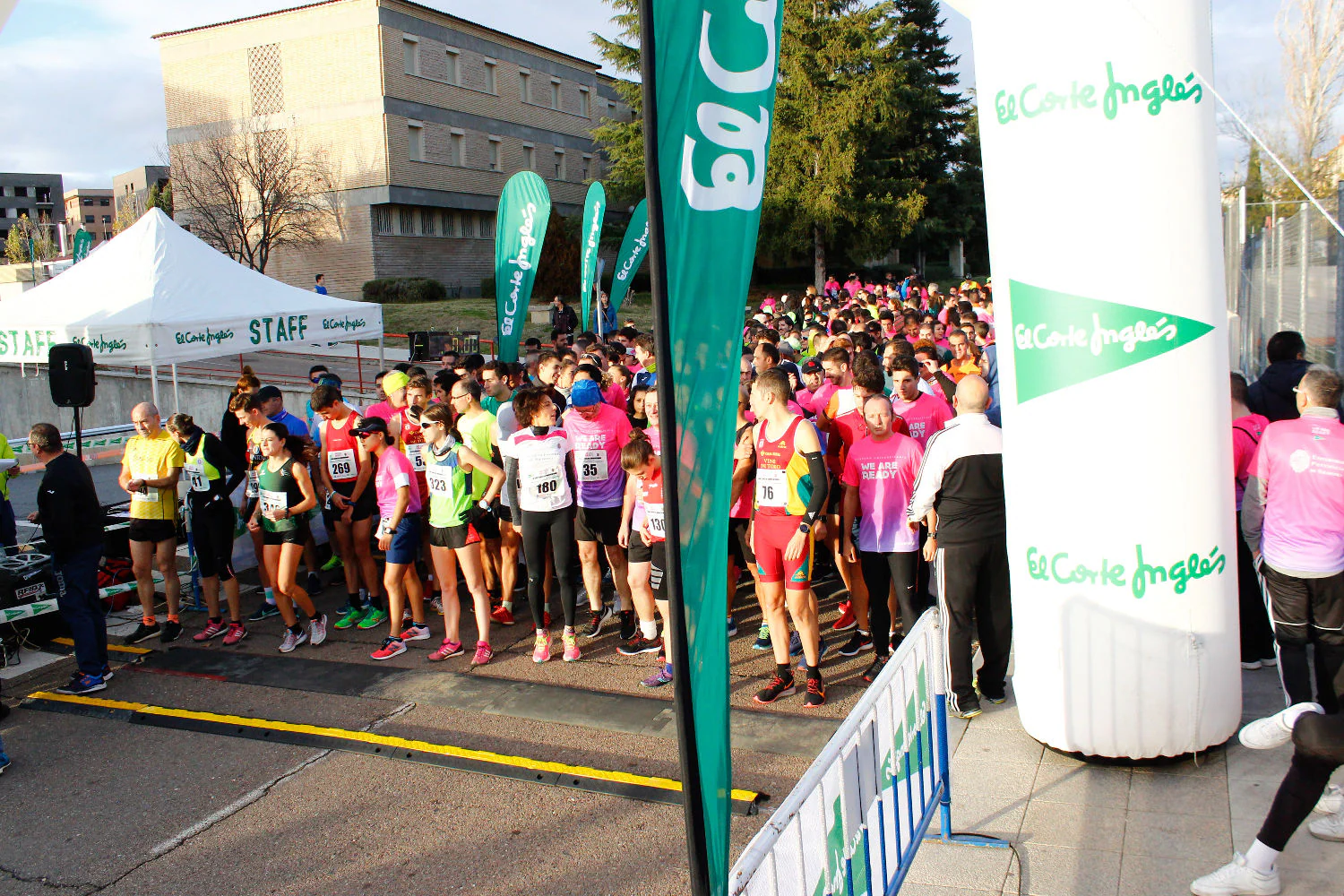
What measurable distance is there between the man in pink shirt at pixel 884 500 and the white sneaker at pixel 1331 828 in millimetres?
2312

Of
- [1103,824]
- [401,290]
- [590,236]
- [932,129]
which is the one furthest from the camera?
[932,129]

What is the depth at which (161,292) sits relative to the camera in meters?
10.9

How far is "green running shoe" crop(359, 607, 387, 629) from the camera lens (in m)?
8.42

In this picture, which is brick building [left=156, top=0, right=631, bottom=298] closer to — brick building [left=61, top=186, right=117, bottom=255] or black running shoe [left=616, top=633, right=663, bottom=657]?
black running shoe [left=616, top=633, right=663, bottom=657]

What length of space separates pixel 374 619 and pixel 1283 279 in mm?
9355

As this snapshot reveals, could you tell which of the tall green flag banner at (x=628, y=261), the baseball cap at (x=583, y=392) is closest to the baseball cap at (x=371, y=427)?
the baseball cap at (x=583, y=392)

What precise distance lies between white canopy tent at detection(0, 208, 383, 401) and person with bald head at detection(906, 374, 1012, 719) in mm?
8228

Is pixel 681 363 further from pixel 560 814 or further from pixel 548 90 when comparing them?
pixel 548 90

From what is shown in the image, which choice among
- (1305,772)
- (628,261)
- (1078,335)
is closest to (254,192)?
(628,261)

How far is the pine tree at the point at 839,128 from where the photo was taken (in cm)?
3975

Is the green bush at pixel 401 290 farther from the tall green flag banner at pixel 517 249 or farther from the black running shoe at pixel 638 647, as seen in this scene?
the black running shoe at pixel 638 647

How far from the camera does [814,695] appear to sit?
6258 mm

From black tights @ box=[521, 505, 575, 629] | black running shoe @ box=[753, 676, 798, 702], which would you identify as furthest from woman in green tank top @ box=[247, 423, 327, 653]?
black running shoe @ box=[753, 676, 798, 702]

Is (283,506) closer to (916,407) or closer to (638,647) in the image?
(638,647)
